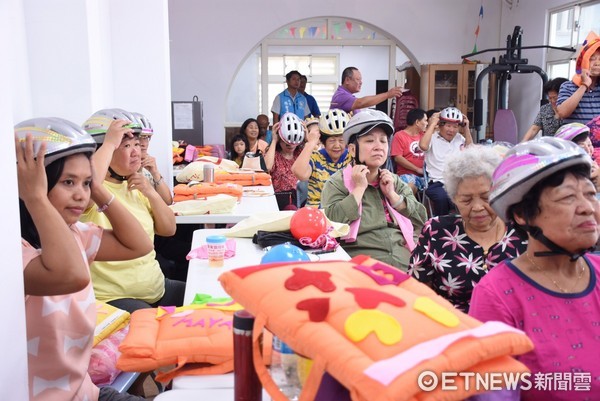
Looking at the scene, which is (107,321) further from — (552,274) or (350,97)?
(350,97)

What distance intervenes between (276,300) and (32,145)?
88 cm

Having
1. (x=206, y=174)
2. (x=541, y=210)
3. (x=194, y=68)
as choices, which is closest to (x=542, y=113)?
(x=206, y=174)

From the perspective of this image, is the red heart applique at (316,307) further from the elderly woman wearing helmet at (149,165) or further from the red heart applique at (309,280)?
the elderly woman wearing helmet at (149,165)

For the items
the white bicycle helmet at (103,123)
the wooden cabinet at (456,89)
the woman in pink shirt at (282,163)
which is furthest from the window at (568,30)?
the white bicycle helmet at (103,123)

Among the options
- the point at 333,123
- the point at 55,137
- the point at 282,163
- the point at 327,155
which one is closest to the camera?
the point at 55,137

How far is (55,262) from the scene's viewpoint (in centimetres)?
157

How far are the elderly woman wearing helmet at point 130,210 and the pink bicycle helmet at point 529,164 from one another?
1591 mm

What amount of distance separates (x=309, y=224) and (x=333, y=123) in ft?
5.87

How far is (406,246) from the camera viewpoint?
3145 millimetres

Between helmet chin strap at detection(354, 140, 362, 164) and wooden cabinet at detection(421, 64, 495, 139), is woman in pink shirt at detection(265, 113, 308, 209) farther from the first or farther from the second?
wooden cabinet at detection(421, 64, 495, 139)

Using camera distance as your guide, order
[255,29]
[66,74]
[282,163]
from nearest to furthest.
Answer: [66,74] → [282,163] → [255,29]

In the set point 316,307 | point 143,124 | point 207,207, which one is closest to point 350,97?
point 207,207

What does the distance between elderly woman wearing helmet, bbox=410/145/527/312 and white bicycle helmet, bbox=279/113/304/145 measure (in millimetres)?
2992

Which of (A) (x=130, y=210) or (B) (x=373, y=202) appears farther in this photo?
(B) (x=373, y=202)
